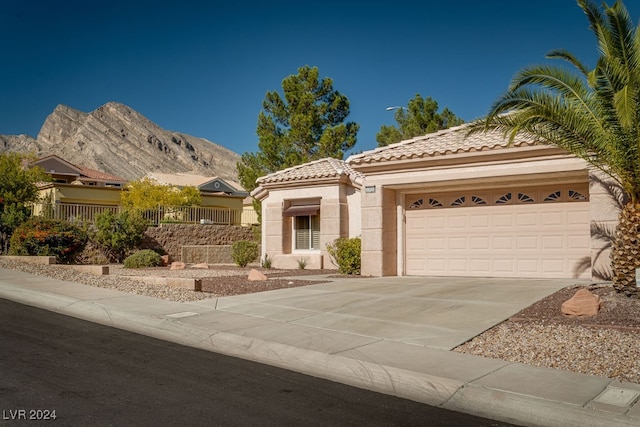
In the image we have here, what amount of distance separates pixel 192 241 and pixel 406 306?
691 inches

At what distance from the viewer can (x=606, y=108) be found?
33.8ft

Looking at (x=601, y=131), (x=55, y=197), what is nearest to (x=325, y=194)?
(x=601, y=131)

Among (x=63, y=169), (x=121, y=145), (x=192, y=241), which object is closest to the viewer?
(x=192, y=241)

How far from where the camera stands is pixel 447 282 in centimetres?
1449

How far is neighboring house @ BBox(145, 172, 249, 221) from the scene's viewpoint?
44.8 m

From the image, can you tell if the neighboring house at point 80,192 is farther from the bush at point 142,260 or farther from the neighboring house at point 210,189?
the neighboring house at point 210,189

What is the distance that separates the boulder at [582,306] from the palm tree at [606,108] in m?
1.25

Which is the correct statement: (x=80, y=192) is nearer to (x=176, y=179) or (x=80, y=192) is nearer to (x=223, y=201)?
(x=223, y=201)

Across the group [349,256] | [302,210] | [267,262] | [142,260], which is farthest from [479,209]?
[142,260]

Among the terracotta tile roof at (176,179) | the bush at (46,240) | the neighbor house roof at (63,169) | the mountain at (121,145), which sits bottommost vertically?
the bush at (46,240)

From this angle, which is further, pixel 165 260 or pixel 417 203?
pixel 165 260

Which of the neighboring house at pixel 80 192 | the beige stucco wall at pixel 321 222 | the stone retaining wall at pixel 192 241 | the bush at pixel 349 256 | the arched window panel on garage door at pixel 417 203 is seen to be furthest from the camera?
the neighboring house at pixel 80 192

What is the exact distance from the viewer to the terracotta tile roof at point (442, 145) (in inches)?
585

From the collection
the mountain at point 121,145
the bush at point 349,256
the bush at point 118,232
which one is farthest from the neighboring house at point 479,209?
the mountain at point 121,145
